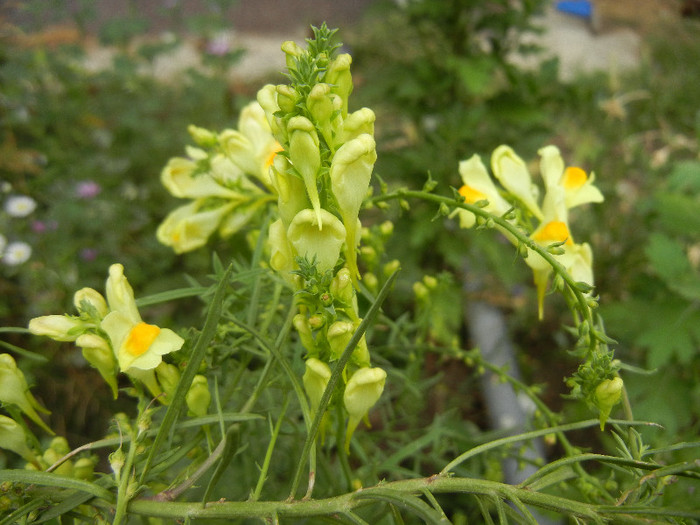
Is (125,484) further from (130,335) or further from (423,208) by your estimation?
(423,208)

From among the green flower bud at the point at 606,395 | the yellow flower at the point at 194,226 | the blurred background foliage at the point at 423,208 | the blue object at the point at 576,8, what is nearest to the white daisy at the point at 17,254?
the blurred background foliage at the point at 423,208

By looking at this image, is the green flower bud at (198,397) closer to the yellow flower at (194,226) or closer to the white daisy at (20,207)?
the yellow flower at (194,226)

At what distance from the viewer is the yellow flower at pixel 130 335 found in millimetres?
443

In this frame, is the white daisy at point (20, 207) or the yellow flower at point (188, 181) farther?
the white daisy at point (20, 207)

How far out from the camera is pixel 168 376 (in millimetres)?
471

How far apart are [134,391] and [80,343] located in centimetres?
7

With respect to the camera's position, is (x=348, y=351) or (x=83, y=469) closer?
(x=348, y=351)

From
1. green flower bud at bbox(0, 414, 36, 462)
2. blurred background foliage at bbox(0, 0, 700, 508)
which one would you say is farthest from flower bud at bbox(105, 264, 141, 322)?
blurred background foliage at bbox(0, 0, 700, 508)

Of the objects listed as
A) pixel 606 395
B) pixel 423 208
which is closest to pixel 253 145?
pixel 606 395

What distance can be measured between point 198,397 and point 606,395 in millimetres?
297

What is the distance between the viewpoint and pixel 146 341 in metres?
0.45

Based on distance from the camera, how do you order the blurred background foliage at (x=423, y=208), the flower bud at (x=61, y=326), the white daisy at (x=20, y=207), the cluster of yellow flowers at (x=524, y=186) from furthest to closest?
the white daisy at (x=20, y=207) → the blurred background foliage at (x=423, y=208) → the cluster of yellow flowers at (x=524, y=186) → the flower bud at (x=61, y=326)

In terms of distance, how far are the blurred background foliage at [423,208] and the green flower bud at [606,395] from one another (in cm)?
72

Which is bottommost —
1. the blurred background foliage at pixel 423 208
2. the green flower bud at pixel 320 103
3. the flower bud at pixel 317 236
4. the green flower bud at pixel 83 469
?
the blurred background foliage at pixel 423 208
